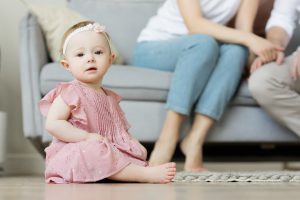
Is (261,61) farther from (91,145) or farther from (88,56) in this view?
(91,145)

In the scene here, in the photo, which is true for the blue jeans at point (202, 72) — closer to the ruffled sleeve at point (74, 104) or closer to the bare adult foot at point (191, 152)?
the bare adult foot at point (191, 152)

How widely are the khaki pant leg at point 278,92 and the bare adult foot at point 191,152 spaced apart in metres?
0.26

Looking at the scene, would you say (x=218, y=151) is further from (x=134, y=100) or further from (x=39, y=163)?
(x=39, y=163)

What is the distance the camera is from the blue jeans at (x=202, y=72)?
2.27 meters

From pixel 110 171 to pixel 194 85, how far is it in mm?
766

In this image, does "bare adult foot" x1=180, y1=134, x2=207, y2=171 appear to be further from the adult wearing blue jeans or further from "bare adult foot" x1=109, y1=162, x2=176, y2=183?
"bare adult foot" x1=109, y1=162, x2=176, y2=183

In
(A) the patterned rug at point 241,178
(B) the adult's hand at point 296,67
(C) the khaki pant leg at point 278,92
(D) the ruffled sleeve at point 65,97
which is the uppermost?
(B) the adult's hand at point 296,67

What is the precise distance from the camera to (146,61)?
249cm

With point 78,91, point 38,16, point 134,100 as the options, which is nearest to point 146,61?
point 134,100

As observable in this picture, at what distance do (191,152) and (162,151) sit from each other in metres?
0.10

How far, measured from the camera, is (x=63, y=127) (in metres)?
1.61

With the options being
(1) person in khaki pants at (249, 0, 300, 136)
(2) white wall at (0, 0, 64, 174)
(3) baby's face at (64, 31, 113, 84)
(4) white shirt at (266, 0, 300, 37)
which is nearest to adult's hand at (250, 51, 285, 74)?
(1) person in khaki pants at (249, 0, 300, 136)

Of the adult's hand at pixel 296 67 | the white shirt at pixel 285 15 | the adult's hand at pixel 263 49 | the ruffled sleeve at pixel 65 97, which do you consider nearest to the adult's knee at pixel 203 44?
the adult's hand at pixel 263 49

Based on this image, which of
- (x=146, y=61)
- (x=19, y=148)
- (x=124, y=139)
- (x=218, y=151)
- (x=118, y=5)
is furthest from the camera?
(x=19, y=148)
